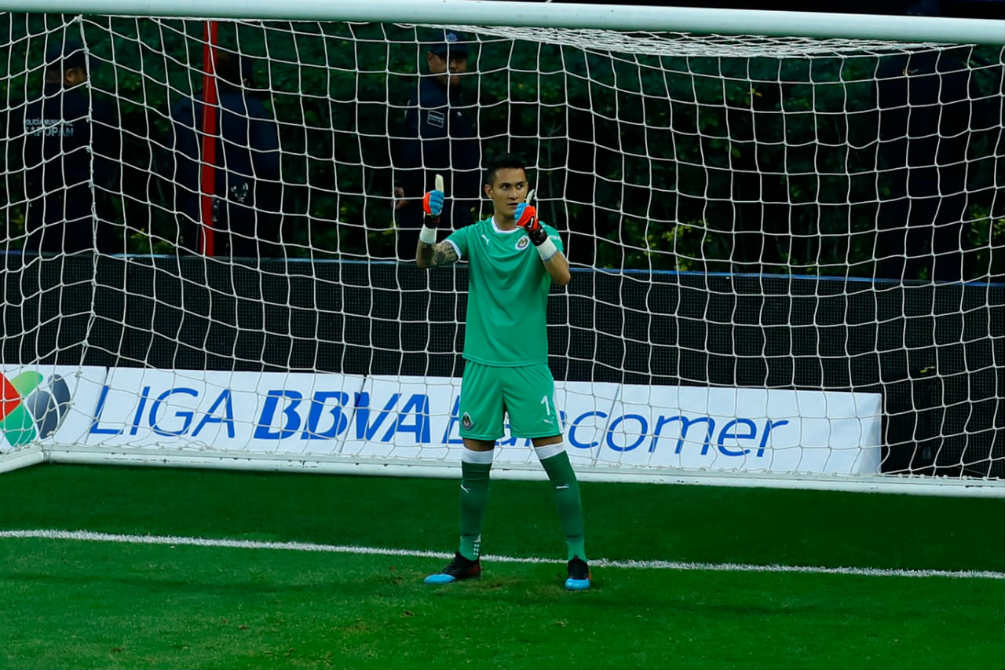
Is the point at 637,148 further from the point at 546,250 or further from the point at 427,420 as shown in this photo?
the point at 546,250

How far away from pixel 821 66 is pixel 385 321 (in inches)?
136

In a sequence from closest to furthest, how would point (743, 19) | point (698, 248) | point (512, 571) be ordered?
point (743, 19), point (512, 571), point (698, 248)

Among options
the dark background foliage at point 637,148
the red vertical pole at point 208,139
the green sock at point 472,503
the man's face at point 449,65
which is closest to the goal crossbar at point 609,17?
the green sock at point 472,503

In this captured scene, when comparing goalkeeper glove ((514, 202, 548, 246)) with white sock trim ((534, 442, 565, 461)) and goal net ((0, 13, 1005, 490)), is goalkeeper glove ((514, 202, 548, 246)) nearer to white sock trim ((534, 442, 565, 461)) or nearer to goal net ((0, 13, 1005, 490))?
white sock trim ((534, 442, 565, 461))

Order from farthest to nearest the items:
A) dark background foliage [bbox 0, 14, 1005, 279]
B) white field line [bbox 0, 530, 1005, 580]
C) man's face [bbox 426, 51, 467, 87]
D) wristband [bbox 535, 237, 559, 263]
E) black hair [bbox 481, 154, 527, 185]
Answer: dark background foliage [bbox 0, 14, 1005, 279] → man's face [bbox 426, 51, 467, 87] → white field line [bbox 0, 530, 1005, 580] → black hair [bbox 481, 154, 527, 185] → wristband [bbox 535, 237, 559, 263]

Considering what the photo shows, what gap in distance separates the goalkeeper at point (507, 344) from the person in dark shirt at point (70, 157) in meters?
3.06

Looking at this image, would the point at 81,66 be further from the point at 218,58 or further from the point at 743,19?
the point at 743,19

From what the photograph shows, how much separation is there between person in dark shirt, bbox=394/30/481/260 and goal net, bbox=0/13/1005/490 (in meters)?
0.03

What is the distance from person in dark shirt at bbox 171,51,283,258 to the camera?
28.6 feet

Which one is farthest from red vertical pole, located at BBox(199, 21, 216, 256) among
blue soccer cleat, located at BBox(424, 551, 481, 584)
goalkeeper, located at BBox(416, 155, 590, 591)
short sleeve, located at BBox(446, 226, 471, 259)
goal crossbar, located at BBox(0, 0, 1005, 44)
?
blue soccer cleat, located at BBox(424, 551, 481, 584)

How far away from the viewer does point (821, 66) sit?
1002cm

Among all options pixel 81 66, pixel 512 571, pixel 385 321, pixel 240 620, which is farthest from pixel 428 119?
pixel 240 620

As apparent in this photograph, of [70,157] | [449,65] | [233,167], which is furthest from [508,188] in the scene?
[70,157]

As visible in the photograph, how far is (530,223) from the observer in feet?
18.3
